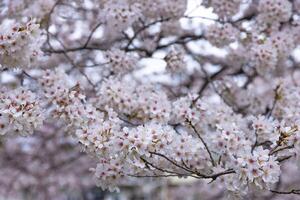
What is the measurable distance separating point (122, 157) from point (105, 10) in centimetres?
169

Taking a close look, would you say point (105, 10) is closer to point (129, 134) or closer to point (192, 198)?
point (129, 134)

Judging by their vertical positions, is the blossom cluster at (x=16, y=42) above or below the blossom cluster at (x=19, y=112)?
above

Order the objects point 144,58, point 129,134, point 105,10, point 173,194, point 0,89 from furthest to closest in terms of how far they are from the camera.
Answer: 1. point 173,194
2. point 144,58
3. point 105,10
4. point 0,89
5. point 129,134

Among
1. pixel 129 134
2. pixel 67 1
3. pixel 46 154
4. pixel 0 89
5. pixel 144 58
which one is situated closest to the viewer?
pixel 129 134

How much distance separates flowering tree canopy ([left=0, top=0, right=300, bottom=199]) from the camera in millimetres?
3055

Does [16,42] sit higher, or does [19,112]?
[16,42]

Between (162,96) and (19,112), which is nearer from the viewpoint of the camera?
(19,112)

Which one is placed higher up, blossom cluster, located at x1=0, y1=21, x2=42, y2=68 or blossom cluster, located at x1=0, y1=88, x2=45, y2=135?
blossom cluster, located at x1=0, y1=21, x2=42, y2=68

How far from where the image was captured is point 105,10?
4.45 meters

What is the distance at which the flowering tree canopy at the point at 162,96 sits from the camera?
3055mm

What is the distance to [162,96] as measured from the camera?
4.03 meters

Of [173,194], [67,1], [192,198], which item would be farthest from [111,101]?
[173,194]

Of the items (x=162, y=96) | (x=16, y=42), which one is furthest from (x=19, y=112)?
(x=162, y=96)

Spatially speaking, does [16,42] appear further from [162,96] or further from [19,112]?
[162,96]
